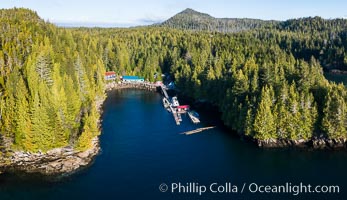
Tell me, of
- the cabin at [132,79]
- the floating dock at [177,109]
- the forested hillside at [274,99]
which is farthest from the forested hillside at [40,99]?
the cabin at [132,79]

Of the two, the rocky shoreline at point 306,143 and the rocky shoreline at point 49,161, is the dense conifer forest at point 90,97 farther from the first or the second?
the rocky shoreline at point 49,161

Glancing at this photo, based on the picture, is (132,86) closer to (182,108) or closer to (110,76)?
(110,76)

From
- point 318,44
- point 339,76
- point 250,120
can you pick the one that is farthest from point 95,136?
point 318,44

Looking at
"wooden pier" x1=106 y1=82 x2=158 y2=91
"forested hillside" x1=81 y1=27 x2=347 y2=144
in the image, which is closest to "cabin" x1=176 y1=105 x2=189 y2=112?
"forested hillside" x1=81 y1=27 x2=347 y2=144

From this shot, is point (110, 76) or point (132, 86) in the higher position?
point (110, 76)

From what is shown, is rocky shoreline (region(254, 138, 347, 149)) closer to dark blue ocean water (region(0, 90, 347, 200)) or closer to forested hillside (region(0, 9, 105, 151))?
dark blue ocean water (region(0, 90, 347, 200))

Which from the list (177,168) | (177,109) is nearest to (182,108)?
(177,109)
